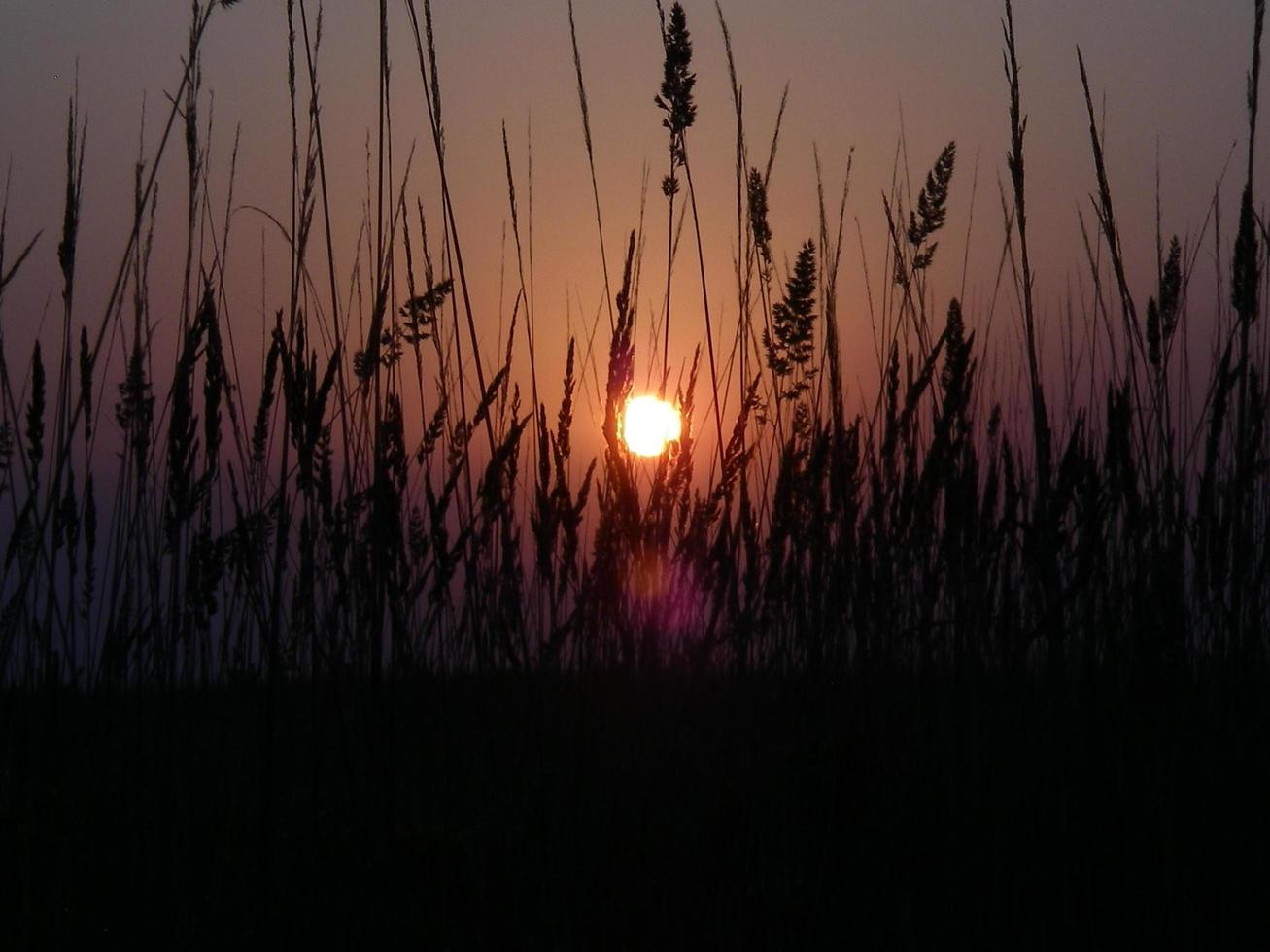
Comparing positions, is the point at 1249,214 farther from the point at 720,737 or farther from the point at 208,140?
the point at 208,140

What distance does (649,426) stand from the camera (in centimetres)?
188

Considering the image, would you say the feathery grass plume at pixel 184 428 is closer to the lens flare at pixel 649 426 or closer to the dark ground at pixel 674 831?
the dark ground at pixel 674 831

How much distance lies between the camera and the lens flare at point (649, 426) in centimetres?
172

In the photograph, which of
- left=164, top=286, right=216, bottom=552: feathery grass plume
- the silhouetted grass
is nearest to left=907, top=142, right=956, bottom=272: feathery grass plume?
the silhouetted grass

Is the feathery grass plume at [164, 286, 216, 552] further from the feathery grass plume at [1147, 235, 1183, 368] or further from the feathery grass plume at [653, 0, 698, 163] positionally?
the feathery grass plume at [1147, 235, 1183, 368]

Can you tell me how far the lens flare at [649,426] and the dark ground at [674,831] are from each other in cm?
38

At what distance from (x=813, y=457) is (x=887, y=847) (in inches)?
25.6

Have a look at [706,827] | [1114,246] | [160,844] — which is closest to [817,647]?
[706,827]

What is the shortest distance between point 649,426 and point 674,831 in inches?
29.0

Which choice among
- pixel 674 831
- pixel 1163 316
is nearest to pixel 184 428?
pixel 674 831

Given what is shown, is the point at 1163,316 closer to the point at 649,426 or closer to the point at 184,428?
the point at 649,426

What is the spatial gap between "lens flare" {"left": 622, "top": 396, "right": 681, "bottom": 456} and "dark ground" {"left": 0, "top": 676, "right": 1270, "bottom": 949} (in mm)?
382

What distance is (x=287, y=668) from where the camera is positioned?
210 centimetres

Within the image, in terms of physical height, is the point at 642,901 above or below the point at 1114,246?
below
